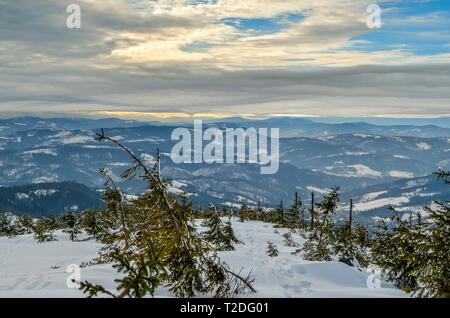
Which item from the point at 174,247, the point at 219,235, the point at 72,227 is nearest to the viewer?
the point at 174,247

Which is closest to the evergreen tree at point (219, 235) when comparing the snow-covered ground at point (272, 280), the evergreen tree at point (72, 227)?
the snow-covered ground at point (272, 280)

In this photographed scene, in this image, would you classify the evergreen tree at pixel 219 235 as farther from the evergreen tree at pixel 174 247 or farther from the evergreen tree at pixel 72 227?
the evergreen tree at pixel 72 227

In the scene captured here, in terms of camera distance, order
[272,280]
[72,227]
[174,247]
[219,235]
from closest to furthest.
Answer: [174,247] → [272,280] → [219,235] → [72,227]

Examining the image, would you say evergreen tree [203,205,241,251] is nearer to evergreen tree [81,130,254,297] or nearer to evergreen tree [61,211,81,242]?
evergreen tree [81,130,254,297]

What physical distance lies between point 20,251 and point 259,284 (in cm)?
1933

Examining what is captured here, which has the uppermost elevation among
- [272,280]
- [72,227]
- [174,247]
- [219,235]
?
[174,247]

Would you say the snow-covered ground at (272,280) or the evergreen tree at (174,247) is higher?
the evergreen tree at (174,247)

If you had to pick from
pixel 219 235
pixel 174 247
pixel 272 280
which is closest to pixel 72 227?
pixel 219 235

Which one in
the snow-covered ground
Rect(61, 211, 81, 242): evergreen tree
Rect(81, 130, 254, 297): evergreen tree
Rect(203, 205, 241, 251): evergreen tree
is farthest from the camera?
Rect(61, 211, 81, 242): evergreen tree

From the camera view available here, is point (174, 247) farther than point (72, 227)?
No

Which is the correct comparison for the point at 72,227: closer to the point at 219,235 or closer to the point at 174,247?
the point at 219,235

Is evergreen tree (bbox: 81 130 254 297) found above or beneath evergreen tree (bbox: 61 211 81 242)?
above

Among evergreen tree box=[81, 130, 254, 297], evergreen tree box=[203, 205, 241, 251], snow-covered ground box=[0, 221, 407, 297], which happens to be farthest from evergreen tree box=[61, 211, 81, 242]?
evergreen tree box=[81, 130, 254, 297]
